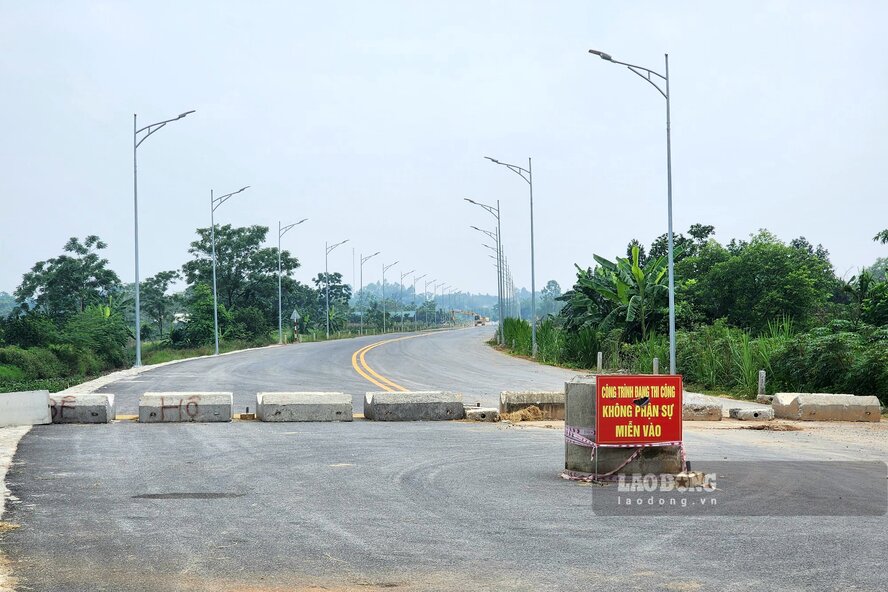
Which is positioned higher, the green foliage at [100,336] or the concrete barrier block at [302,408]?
the green foliage at [100,336]

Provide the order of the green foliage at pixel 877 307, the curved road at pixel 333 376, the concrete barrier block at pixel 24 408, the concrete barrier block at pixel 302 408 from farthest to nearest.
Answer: the green foliage at pixel 877 307
the curved road at pixel 333 376
the concrete barrier block at pixel 302 408
the concrete barrier block at pixel 24 408

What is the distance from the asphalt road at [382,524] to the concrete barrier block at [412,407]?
3.21 meters

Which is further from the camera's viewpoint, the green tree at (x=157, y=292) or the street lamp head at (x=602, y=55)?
the green tree at (x=157, y=292)

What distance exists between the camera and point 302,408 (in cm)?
1892

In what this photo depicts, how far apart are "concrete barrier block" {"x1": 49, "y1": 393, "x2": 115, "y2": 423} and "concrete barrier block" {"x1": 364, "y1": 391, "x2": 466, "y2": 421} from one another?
4.72 metres

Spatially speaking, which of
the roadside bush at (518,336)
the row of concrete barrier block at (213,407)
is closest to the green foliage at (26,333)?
the roadside bush at (518,336)

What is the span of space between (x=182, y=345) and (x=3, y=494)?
210ft

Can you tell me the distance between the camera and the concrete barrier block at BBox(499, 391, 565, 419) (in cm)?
1998

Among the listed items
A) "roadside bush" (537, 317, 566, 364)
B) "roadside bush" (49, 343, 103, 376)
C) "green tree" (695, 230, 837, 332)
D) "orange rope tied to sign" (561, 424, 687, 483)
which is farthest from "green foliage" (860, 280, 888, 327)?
A: "roadside bush" (49, 343, 103, 376)

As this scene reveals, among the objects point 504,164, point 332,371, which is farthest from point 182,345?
point 332,371

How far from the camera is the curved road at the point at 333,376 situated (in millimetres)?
27359

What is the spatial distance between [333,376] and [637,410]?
22.7 m

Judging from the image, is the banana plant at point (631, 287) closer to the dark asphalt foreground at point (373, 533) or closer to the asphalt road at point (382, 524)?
the asphalt road at point (382, 524)

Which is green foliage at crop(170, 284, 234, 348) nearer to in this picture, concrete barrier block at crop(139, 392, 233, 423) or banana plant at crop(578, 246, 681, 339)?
banana plant at crop(578, 246, 681, 339)
